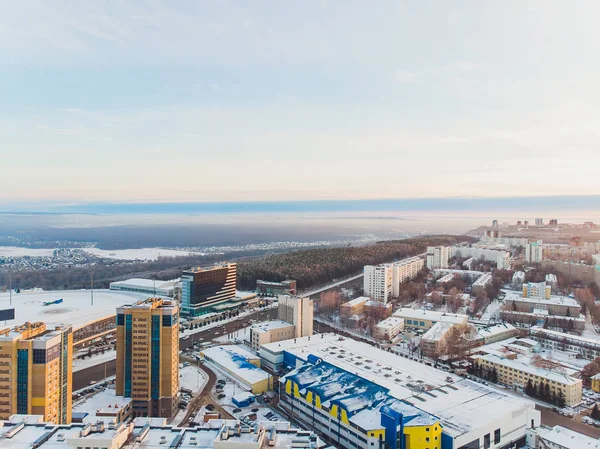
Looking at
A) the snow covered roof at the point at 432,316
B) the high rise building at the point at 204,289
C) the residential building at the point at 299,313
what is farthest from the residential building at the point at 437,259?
the residential building at the point at 299,313

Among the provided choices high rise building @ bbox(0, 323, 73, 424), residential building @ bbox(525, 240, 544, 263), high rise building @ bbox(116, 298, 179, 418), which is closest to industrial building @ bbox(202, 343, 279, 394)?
high rise building @ bbox(116, 298, 179, 418)

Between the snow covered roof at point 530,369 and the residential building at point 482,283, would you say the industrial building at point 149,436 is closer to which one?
the snow covered roof at point 530,369

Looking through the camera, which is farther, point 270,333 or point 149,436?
point 270,333

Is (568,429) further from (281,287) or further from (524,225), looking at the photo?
(524,225)

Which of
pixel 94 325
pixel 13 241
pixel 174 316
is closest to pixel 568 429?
pixel 174 316

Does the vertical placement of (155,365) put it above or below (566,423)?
above

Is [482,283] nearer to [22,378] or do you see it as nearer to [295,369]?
[295,369]

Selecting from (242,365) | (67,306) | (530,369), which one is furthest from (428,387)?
(67,306)

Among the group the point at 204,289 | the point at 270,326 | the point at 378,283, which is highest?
the point at 204,289
